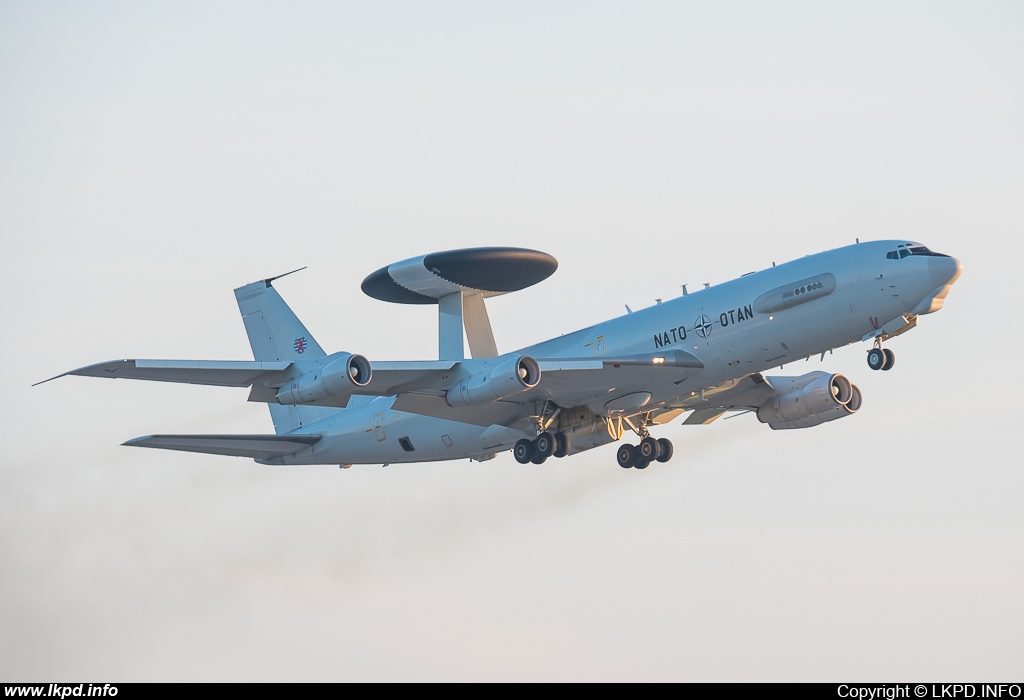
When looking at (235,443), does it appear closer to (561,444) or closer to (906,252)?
(561,444)

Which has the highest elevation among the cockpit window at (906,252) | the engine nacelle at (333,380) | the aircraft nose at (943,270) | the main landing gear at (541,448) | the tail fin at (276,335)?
the tail fin at (276,335)

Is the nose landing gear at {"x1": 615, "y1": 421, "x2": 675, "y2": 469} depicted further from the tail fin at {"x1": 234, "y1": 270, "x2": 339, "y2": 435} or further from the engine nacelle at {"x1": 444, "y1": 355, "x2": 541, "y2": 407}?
the tail fin at {"x1": 234, "y1": 270, "x2": 339, "y2": 435}

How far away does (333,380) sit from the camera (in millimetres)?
47906

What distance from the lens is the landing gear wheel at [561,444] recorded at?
55188mm

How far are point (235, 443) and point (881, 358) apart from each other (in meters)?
25.9

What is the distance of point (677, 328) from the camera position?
169 feet

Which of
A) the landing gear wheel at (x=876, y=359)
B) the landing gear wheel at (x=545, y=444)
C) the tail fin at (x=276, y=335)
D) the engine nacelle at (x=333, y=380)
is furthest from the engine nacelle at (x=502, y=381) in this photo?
the tail fin at (x=276, y=335)

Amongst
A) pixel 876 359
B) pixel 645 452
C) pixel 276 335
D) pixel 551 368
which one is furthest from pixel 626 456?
pixel 276 335

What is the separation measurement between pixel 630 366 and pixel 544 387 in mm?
3677

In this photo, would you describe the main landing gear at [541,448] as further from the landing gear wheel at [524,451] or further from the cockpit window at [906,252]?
the cockpit window at [906,252]

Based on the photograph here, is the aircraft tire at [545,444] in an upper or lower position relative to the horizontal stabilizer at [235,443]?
lower

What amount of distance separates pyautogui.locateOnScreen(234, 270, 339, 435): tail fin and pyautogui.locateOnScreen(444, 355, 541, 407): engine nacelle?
1327cm

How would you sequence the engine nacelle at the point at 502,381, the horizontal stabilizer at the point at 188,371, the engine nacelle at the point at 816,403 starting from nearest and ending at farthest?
the horizontal stabilizer at the point at 188,371 → the engine nacelle at the point at 502,381 → the engine nacelle at the point at 816,403

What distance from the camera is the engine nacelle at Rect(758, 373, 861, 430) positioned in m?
57.7
